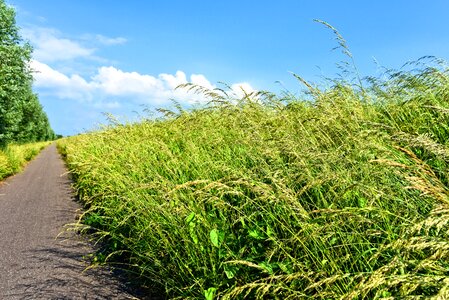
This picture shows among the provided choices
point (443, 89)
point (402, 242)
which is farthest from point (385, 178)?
point (443, 89)

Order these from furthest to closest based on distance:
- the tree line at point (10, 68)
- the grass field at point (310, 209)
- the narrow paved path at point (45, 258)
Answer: the tree line at point (10, 68)
the narrow paved path at point (45, 258)
the grass field at point (310, 209)

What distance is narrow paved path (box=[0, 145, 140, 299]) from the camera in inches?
157

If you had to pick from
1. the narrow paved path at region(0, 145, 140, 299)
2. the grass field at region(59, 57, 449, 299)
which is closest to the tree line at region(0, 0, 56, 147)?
the narrow paved path at region(0, 145, 140, 299)

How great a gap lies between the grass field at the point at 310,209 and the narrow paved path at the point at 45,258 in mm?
375

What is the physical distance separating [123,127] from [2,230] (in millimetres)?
4844

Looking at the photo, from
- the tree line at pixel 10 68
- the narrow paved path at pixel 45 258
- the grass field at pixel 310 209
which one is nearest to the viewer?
the grass field at pixel 310 209

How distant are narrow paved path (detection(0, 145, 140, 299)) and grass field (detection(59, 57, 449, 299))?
0.38 m

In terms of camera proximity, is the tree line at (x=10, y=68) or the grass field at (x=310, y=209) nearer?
the grass field at (x=310, y=209)

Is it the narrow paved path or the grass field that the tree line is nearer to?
the narrow paved path

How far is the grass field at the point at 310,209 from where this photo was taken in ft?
7.64

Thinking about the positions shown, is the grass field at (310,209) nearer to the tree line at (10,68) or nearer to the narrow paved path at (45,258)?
the narrow paved path at (45,258)

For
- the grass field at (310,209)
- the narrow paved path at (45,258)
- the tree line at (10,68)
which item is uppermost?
the tree line at (10,68)

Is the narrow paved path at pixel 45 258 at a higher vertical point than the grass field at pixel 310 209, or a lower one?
lower

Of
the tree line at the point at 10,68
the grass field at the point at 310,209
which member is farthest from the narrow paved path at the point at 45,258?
the tree line at the point at 10,68
